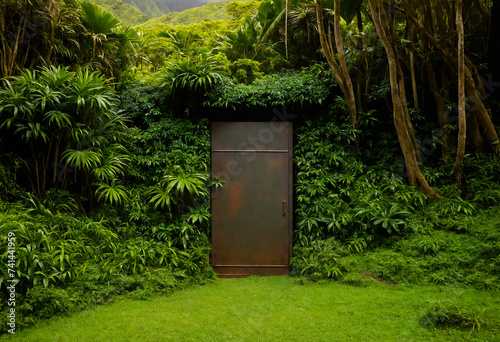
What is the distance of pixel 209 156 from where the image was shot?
518cm

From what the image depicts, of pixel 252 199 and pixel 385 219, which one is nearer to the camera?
pixel 385 219

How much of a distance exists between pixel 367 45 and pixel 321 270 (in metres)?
3.83

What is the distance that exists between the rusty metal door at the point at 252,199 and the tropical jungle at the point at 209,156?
0.71 feet

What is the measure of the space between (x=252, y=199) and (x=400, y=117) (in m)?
2.54

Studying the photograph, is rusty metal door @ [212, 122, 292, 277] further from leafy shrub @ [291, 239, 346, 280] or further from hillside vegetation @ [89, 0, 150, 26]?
hillside vegetation @ [89, 0, 150, 26]

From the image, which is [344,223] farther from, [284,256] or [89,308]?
[89,308]

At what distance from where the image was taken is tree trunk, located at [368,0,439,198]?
4.55 meters

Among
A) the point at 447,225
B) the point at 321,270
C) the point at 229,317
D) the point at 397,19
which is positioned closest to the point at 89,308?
the point at 229,317

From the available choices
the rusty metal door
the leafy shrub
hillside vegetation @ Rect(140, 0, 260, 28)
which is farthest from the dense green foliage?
hillside vegetation @ Rect(140, 0, 260, 28)

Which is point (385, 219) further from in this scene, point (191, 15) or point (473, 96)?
point (191, 15)

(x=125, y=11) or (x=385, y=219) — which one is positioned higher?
(x=125, y=11)

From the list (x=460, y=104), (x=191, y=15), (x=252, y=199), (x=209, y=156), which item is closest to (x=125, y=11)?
(x=191, y=15)

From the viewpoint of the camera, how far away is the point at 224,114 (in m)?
5.39

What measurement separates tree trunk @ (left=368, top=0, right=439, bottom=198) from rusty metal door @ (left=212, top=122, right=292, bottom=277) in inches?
64.2
